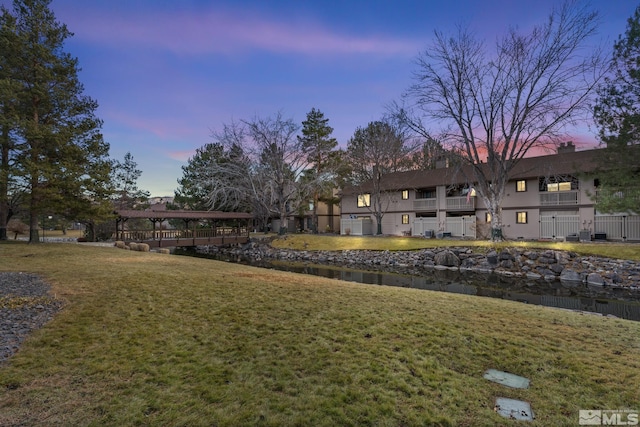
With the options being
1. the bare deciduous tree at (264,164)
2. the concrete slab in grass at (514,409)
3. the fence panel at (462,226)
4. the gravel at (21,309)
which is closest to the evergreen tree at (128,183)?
the bare deciduous tree at (264,164)

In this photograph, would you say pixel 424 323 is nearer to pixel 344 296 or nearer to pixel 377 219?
pixel 344 296

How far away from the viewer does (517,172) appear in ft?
84.2

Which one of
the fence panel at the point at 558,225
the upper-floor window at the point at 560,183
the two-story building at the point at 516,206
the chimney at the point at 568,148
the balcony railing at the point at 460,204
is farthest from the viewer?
the balcony railing at the point at 460,204

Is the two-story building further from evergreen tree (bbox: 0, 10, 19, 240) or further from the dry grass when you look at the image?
evergreen tree (bbox: 0, 10, 19, 240)

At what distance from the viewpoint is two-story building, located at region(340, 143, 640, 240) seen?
21.3m

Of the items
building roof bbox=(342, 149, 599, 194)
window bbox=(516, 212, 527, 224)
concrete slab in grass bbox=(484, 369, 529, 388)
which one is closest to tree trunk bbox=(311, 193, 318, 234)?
building roof bbox=(342, 149, 599, 194)

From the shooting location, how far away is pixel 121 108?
65.1 ft

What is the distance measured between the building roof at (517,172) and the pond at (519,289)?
836cm

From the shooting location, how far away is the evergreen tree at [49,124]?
56.0 feet

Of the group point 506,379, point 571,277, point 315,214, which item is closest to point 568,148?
point 571,277

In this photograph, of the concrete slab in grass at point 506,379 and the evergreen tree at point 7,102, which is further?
the evergreen tree at point 7,102

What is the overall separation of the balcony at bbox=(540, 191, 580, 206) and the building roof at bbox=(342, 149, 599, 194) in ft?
5.35

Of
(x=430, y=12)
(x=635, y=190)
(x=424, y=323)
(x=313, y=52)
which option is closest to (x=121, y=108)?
(x=313, y=52)
